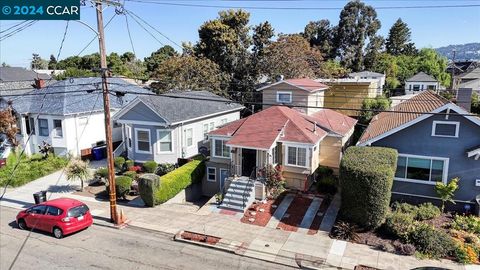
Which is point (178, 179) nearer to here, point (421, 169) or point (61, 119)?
point (61, 119)

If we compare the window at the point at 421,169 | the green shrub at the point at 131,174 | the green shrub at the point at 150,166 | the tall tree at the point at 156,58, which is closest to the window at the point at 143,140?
the green shrub at the point at 150,166

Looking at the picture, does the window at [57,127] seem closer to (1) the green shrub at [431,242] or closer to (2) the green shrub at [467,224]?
(1) the green shrub at [431,242]

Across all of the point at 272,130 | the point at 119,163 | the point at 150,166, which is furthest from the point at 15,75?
the point at 272,130

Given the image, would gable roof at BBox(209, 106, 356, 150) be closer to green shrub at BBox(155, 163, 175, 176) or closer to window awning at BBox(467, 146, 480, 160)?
green shrub at BBox(155, 163, 175, 176)

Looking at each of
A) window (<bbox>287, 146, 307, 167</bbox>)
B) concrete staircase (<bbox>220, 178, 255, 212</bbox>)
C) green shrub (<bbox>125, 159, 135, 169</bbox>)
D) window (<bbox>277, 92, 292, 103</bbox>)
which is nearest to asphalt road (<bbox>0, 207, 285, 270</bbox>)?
concrete staircase (<bbox>220, 178, 255, 212</bbox>)

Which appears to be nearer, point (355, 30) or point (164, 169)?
point (164, 169)

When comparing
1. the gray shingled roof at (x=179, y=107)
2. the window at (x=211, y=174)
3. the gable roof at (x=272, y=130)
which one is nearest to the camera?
the gable roof at (x=272, y=130)
